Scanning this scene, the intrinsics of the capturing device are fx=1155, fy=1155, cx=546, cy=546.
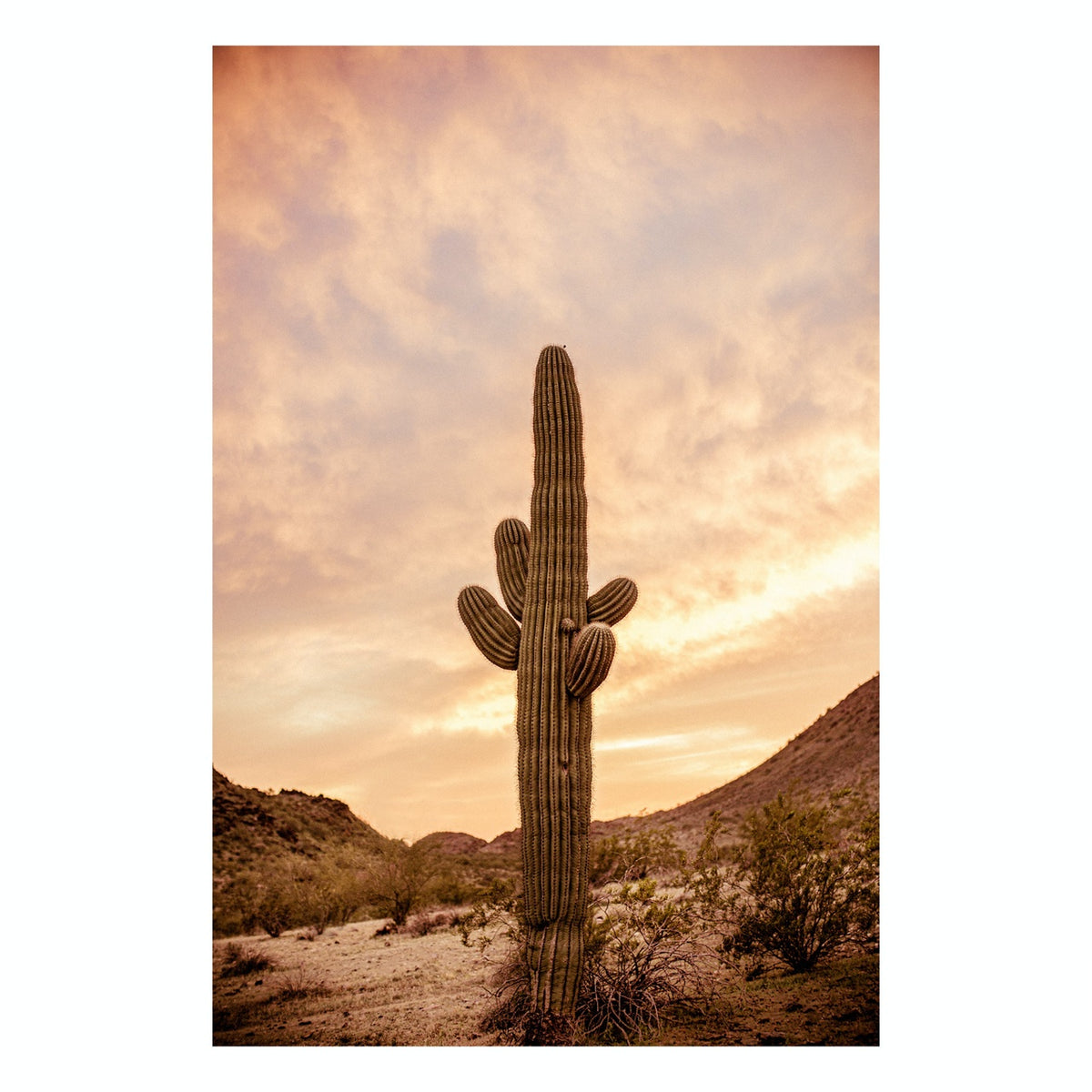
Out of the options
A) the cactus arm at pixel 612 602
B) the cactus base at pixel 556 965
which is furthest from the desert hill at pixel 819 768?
the cactus base at pixel 556 965

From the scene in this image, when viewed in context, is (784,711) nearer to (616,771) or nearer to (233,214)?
(616,771)

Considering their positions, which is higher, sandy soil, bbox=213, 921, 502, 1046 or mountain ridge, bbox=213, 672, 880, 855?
mountain ridge, bbox=213, 672, 880, 855

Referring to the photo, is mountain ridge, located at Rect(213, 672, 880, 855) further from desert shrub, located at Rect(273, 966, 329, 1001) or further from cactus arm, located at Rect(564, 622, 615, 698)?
cactus arm, located at Rect(564, 622, 615, 698)

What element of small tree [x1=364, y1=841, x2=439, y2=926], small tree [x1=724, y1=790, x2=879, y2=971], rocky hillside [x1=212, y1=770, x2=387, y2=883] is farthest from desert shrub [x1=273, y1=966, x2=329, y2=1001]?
rocky hillside [x1=212, y1=770, x2=387, y2=883]

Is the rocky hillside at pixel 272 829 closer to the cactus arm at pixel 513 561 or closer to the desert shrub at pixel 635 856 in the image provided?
the desert shrub at pixel 635 856

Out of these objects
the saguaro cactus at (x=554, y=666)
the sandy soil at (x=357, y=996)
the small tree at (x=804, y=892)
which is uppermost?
the saguaro cactus at (x=554, y=666)

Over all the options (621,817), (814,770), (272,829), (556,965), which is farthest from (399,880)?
(814,770)
